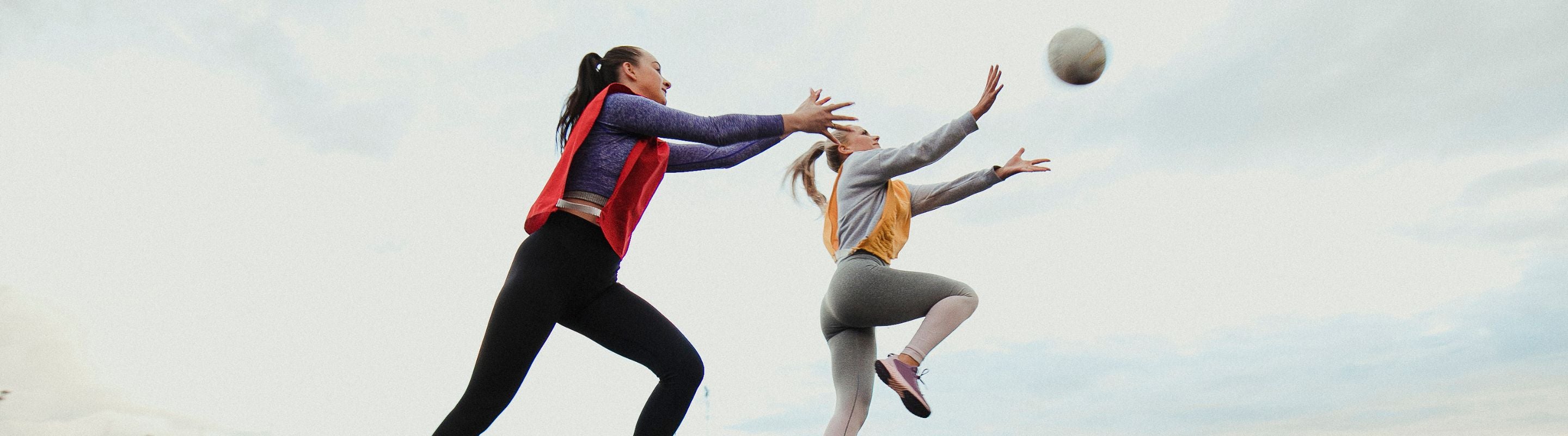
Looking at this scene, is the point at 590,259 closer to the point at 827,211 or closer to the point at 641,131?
Answer: the point at 641,131

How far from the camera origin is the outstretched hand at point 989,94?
507 centimetres

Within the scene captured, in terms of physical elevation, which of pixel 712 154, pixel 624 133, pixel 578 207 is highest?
pixel 712 154

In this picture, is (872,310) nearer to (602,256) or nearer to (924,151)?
(924,151)

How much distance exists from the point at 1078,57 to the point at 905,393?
6.66 feet

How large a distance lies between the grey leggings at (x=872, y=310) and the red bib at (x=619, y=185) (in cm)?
158

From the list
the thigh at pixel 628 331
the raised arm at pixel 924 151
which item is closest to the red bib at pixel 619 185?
the thigh at pixel 628 331

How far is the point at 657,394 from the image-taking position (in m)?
3.57

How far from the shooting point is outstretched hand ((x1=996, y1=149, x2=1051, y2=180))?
225 inches

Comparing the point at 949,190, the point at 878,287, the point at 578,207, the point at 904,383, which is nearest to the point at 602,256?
the point at 578,207

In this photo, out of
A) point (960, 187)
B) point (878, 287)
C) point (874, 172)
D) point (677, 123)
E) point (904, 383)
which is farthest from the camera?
point (960, 187)

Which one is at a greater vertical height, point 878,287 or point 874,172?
point 874,172

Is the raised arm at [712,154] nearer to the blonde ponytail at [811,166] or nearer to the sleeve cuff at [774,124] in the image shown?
the sleeve cuff at [774,124]

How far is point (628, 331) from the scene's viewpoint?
3.54 meters

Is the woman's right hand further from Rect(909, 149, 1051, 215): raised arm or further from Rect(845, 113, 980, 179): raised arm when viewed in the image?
Rect(909, 149, 1051, 215): raised arm
